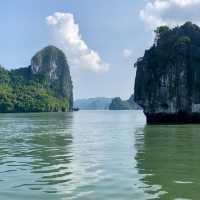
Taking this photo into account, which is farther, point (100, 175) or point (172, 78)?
point (172, 78)

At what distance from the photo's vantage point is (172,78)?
7306 cm

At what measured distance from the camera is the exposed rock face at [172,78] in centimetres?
6951

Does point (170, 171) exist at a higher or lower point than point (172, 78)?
lower

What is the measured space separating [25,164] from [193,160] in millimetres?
7867

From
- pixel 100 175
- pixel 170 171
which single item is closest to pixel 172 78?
pixel 170 171

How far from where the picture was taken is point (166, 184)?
49.3 ft

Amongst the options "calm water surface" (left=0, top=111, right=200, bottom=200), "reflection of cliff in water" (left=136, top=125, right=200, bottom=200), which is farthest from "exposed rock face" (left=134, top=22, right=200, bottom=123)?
"calm water surface" (left=0, top=111, right=200, bottom=200)

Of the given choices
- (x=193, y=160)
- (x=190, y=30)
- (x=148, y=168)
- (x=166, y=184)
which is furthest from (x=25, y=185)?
(x=190, y=30)

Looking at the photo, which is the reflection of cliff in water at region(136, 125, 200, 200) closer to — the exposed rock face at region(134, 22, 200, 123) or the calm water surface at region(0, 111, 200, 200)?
the calm water surface at region(0, 111, 200, 200)

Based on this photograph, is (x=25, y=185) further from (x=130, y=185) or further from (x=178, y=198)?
(x=178, y=198)

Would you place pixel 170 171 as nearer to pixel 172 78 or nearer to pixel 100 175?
pixel 100 175

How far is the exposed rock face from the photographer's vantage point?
69506mm

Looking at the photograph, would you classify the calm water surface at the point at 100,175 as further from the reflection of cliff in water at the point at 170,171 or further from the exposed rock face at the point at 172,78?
the exposed rock face at the point at 172,78

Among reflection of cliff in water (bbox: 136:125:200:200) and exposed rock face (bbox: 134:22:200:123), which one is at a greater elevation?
exposed rock face (bbox: 134:22:200:123)
